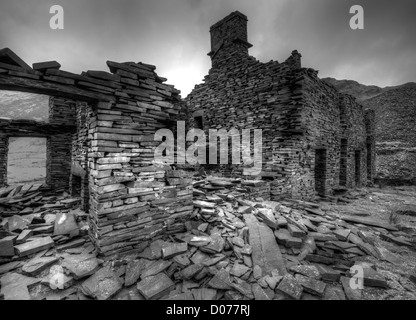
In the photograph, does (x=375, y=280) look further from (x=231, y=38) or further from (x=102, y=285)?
(x=231, y=38)

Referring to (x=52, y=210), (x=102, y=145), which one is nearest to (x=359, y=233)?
(x=102, y=145)

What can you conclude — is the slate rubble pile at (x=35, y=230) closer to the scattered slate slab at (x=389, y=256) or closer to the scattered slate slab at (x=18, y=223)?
the scattered slate slab at (x=18, y=223)

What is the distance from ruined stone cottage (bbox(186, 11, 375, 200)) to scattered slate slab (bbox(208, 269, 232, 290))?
4.13 m

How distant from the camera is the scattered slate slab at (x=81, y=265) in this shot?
8.97 feet

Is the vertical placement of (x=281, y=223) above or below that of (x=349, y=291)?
above

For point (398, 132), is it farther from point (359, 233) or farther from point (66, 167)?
point (66, 167)

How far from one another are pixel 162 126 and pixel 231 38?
748 cm

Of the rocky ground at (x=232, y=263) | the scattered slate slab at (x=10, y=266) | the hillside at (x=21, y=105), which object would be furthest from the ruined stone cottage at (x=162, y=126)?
the hillside at (x=21, y=105)

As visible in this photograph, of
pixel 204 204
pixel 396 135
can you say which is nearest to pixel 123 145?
pixel 204 204

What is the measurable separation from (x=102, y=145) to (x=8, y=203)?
5243 mm

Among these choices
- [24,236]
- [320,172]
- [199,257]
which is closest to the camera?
[199,257]

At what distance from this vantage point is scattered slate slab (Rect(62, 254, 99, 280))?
2.73m

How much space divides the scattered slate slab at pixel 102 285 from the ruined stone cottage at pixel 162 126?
49 cm

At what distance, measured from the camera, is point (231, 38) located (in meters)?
8.62
